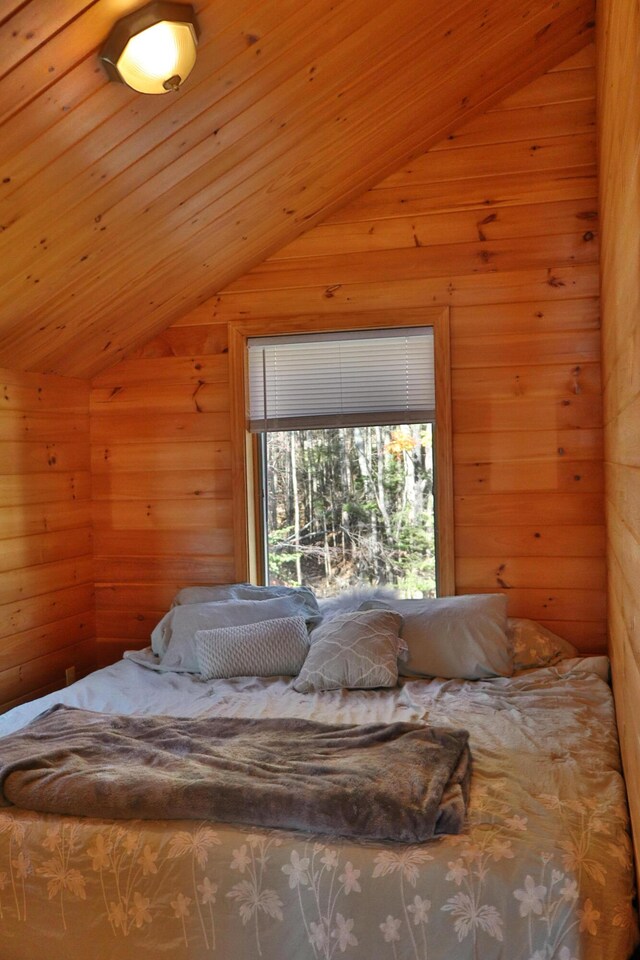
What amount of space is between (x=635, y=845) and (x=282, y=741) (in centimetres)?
96

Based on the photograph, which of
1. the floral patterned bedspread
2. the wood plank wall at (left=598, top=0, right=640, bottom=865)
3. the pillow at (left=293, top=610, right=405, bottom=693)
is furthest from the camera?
the pillow at (left=293, top=610, right=405, bottom=693)

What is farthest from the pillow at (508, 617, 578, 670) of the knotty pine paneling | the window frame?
the knotty pine paneling

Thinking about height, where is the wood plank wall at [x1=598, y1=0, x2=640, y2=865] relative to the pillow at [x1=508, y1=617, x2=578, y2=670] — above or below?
above

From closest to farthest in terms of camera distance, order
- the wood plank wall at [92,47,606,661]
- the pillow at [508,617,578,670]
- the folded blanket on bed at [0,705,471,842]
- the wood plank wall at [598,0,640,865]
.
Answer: the wood plank wall at [598,0,640,865]
the folded blanket on bed at [0,705,471,842]
the pillow at [508,617,578,670]
the wood plank wall at [92,47,606,661]

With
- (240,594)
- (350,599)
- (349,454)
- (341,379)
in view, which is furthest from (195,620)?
(341,379)

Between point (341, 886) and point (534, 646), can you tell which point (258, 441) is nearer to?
point (534, 646)

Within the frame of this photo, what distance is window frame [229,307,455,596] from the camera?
3391 millimetres

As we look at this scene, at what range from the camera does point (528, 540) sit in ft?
10.9

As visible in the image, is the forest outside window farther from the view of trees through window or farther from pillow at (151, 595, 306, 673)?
→ pillow at (151, 595, 306, 673)

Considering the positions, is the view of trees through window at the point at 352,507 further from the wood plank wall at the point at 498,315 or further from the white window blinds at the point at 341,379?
the wood plank wall at the point at 498,315

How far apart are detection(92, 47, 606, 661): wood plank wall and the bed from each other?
51.5 inches

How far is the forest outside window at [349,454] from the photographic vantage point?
3.49 m

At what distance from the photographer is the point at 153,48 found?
1.88 meters

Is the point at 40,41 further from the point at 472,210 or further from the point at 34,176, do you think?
the point at 472,210
